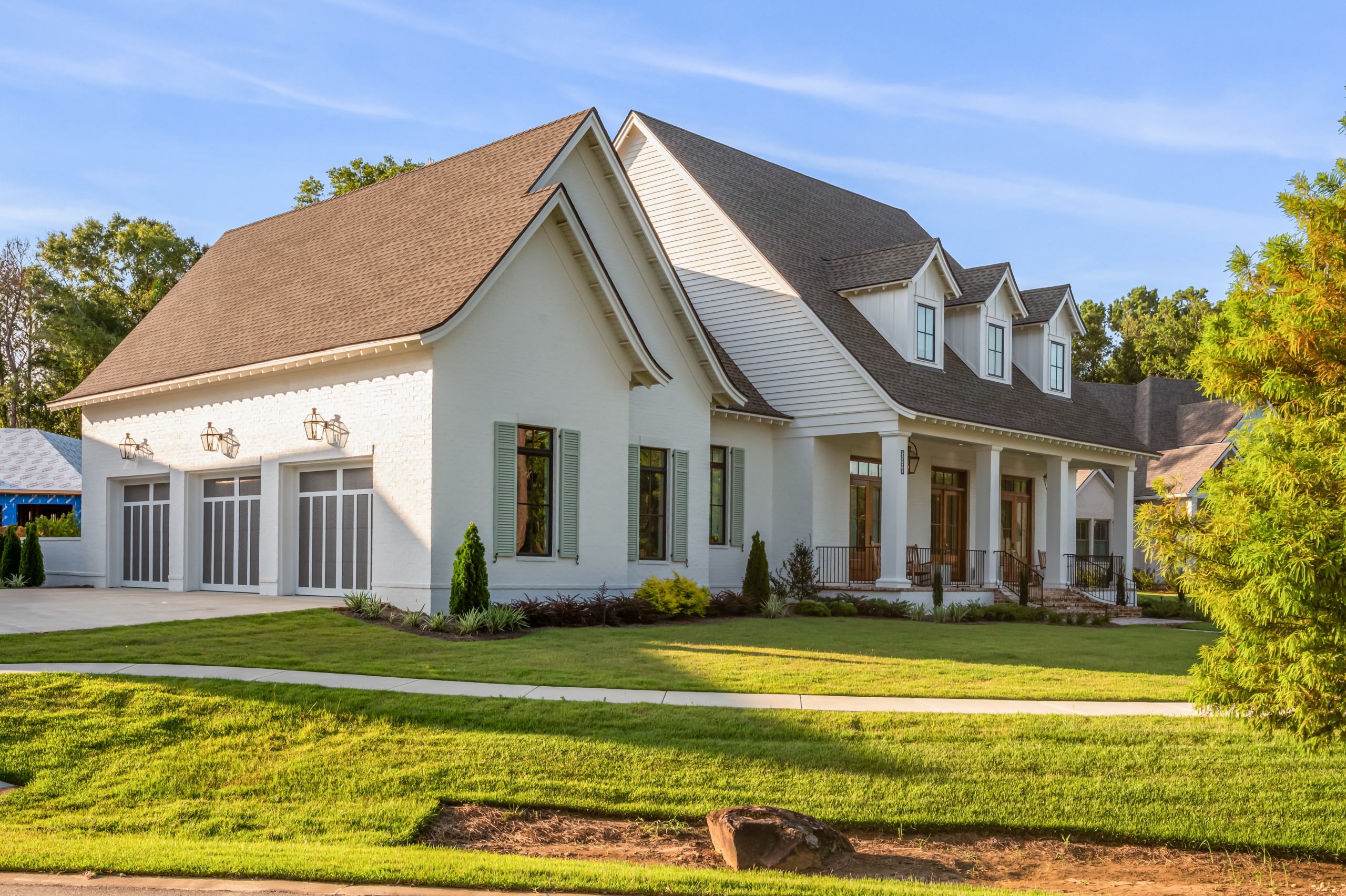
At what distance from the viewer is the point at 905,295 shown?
24.9m

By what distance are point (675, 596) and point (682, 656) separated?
5508 millimetres

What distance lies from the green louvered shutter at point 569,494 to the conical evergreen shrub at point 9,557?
13544 millimetres

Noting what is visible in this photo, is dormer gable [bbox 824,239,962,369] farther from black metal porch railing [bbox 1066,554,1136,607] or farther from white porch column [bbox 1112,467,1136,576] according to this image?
white porch column [bbox 1112,467,1136,576]

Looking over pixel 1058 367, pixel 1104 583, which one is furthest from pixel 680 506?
pixel 1058 367

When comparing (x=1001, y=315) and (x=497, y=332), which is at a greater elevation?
(x=1001, y=315)

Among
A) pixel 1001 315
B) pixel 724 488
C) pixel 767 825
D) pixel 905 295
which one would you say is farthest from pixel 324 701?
pixel 1001 315

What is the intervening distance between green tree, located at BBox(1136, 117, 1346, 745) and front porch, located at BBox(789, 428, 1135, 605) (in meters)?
14.6

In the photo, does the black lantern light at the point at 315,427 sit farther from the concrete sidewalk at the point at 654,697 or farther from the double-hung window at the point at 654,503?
the concrete sidewalk at the point at 654,697

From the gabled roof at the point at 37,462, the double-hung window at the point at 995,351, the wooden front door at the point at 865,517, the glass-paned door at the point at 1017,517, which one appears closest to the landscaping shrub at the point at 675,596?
the wooden front door at the point at 865,517

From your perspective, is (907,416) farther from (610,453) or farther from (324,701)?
(324,701)

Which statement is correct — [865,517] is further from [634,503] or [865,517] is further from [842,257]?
[634,503]

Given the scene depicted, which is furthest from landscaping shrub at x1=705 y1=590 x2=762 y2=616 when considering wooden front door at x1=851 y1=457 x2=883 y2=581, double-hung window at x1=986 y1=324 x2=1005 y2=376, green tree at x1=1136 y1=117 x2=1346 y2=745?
green tree at x1=1136 y1=117 x2=1346 y2=745

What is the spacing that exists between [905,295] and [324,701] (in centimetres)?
1793

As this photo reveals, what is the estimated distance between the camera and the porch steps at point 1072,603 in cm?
2569
